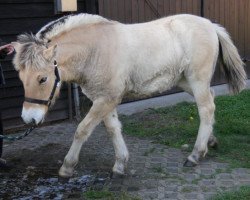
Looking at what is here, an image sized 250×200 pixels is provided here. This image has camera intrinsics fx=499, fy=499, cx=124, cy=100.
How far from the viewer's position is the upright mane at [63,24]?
4.62 m

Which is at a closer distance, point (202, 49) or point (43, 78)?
point (43, 78)

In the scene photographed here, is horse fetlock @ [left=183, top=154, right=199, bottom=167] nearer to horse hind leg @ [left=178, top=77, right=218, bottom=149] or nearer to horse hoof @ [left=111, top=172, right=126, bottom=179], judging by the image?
horse hind leg @ [left=178, top=77, right=218, bottom=149]

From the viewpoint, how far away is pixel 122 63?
495 cm

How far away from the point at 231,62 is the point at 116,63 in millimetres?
1651

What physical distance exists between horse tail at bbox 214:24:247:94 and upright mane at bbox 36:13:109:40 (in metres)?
1.57

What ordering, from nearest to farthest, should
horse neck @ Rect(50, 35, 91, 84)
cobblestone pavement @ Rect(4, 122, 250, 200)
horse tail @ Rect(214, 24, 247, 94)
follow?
horse neck @ Rect(50, 35, 91, 84)
cobblestone pavement @ Rect(4, 122, 250, 200)
horse tail @ Rect(214, 24, 247, 94)

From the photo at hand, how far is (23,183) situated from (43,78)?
1.37 m

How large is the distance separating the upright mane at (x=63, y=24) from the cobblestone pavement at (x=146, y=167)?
160cm

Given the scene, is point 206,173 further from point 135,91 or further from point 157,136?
point 157,136

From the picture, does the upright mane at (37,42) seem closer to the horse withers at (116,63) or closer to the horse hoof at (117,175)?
the horse withers at (116,63)

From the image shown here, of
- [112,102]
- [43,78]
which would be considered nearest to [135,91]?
[112,102]

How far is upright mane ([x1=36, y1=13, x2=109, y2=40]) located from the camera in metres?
4.62

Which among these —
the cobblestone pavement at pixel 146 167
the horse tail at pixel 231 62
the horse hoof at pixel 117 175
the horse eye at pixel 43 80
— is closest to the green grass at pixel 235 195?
the cobblestone pavement at pixel 146 167

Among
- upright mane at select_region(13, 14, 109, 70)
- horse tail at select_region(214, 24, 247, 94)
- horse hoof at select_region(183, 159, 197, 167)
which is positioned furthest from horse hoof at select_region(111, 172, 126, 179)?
horse tail at select_region(214, 24, 247, 94)
